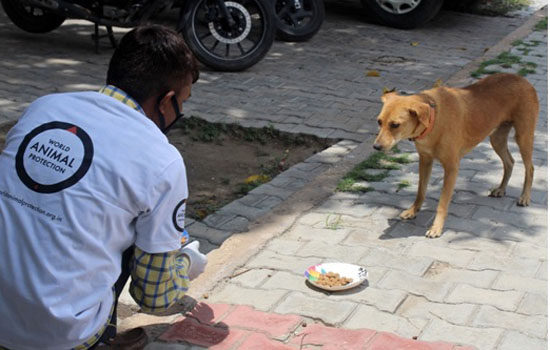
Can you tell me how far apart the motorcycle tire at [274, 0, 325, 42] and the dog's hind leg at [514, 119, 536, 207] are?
5157 mm

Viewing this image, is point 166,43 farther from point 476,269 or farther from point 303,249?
point 476,269

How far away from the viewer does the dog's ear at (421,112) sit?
13.3ft

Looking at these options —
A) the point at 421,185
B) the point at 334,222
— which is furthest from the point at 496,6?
the point at 334,222

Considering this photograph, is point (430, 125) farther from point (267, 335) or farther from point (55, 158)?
point (55, 158)

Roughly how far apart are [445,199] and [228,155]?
6.82ft

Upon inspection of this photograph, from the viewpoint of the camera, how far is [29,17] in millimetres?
9117

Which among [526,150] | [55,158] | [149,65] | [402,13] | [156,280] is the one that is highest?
[149,65]

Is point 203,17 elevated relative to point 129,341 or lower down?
elevated

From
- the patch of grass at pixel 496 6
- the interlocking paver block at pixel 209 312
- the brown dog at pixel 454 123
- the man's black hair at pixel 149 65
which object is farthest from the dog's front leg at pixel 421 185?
the patch of grass at pixel 496 6

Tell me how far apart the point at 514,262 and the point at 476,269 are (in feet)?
0.79

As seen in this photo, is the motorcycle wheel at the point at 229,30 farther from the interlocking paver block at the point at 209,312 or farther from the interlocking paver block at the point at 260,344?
the interlocking paver block at the point at 260,344

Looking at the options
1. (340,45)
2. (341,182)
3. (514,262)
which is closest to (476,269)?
(514,262)

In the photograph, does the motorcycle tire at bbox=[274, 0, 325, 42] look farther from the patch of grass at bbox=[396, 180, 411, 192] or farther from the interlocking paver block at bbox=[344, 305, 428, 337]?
the interlocking paver block at bbox=[344, 305, 428, 337]

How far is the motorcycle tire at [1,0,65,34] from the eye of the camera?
9086mm
